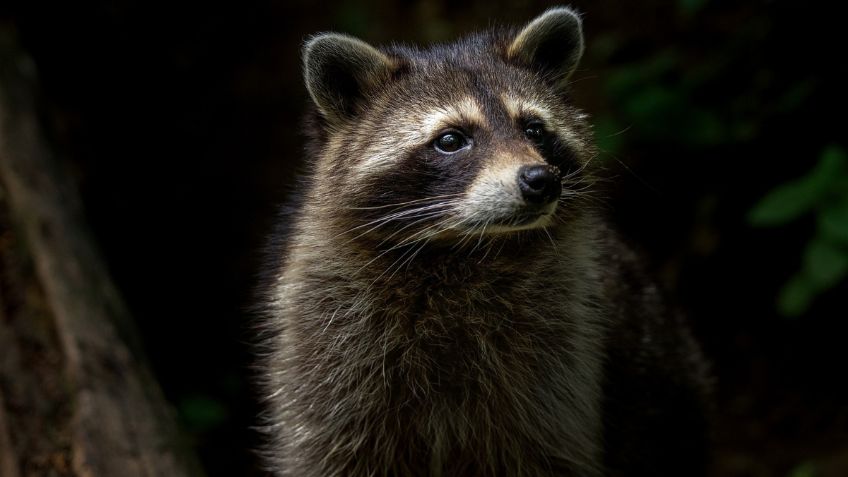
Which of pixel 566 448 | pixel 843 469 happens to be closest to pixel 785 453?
pixel 843 469

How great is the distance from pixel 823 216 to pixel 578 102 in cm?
215

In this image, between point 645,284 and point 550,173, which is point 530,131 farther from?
point 645,284

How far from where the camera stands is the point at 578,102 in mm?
6727

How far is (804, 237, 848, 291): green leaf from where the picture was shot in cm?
494

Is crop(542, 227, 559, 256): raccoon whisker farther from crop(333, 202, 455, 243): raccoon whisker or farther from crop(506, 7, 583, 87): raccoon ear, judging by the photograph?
crop(506, 7, 583, 87): raccoon ear

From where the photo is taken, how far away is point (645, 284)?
464 centimetres

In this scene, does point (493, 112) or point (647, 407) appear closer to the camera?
point (493, 112)

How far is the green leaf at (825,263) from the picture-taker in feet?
16.2

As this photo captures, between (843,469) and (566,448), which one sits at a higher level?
(566,448)

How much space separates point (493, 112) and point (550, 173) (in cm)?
44

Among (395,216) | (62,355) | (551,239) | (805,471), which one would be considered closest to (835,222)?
(805,471)

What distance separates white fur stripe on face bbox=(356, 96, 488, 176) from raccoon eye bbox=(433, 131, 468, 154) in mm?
24

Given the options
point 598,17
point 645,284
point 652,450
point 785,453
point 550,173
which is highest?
point 598,17

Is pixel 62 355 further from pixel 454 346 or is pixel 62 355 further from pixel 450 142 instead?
pixel 450 142
